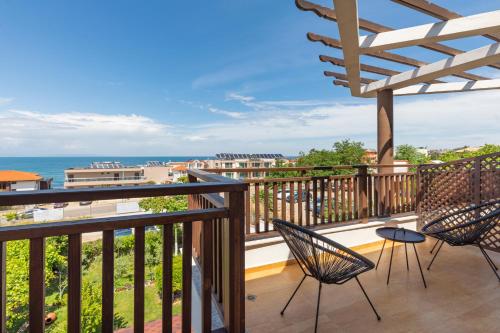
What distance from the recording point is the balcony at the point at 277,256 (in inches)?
41.0

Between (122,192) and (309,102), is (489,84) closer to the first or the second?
(122,192)

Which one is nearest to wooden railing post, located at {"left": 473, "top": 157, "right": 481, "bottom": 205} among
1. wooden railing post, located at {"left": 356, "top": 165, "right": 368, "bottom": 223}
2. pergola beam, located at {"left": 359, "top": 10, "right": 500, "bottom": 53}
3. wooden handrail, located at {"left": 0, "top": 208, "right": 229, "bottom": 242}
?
wooden railing post, located at {"left": 356, "top": 165, "right": 368, "bottom": 223}

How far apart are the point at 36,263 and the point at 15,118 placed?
52810 millimetres

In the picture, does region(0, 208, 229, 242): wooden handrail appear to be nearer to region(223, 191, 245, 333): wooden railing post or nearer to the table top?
region(223, 191, 245, 333): wooden railing post

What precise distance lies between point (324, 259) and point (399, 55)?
131 inches

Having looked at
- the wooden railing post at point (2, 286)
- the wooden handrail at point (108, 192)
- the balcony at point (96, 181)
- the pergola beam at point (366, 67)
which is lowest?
the balcony at point (96, 181)

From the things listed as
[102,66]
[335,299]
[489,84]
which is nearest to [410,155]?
[489,84]

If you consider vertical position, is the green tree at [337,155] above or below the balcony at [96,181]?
above

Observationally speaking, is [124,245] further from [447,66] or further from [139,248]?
[447,66]

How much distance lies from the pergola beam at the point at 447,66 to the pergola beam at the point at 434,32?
0.82 meters

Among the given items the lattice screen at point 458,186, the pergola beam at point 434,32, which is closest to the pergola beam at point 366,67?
the pergola beam at point 434,32

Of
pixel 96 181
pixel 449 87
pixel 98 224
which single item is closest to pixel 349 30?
pixel 98 224

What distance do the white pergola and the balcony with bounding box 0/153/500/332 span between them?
1251 millimetres

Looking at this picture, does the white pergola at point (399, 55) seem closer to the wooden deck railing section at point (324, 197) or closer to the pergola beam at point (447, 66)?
the pergola beam at point (447, 66)
